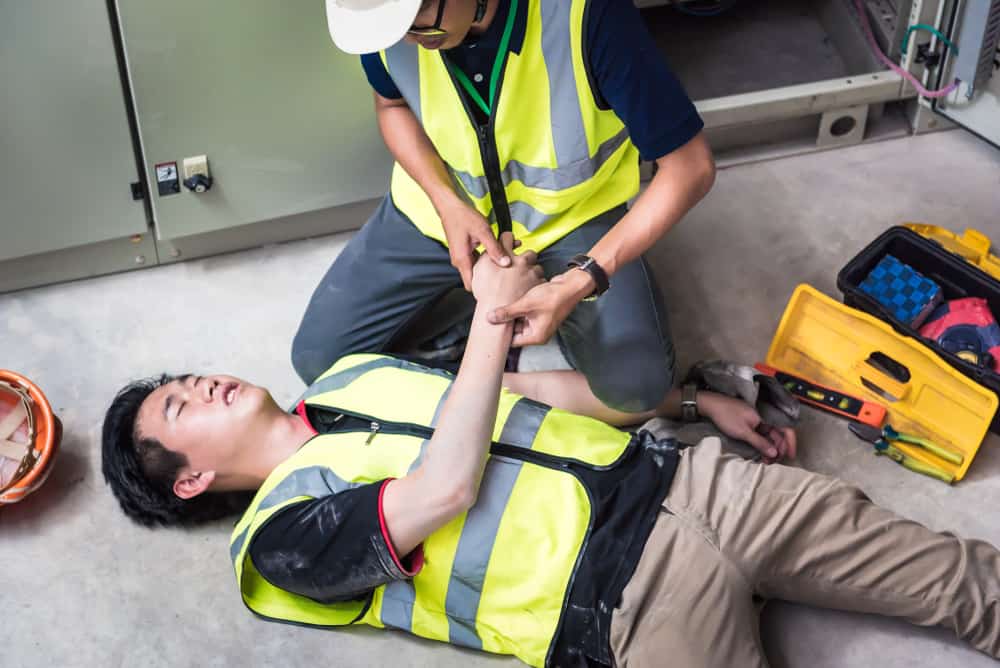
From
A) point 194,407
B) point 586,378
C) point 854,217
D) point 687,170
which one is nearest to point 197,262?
point 194,407

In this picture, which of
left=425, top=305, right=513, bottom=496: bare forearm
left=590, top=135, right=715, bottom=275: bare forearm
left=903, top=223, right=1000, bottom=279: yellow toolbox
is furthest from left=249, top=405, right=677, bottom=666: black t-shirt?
left=903, top=223, right=1000, bottom=279: yellow toolbox

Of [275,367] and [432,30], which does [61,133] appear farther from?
[432,30]

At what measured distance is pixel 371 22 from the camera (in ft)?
5.45

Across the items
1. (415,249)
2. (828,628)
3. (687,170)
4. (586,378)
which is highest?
(687,170)

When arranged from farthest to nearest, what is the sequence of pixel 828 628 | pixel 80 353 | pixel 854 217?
1. pixel 854 217
2. pixel 80 353
3. pixel 828 628

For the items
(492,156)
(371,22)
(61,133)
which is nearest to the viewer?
(371,22)

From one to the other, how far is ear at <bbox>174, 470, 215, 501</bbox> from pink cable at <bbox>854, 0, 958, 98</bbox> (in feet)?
6.40

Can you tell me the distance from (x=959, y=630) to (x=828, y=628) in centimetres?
21

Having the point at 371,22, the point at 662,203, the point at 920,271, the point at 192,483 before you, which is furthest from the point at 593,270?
the point at 920,271

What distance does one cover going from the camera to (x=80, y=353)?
99.9 inches

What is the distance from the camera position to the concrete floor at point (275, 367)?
1.97m

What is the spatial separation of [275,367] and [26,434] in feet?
1.72

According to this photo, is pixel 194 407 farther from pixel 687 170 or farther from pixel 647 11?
pixel 647 11

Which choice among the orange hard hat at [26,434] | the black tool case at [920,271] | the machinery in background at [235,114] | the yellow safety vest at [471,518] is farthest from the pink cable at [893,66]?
the orange hard hat at [26,434]
